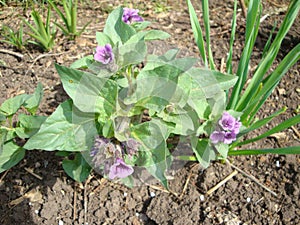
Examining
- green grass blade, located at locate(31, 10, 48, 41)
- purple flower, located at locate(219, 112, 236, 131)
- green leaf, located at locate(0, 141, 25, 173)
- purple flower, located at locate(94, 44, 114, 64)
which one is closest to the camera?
purple flower, located at locate(94, 44, 114, 64)

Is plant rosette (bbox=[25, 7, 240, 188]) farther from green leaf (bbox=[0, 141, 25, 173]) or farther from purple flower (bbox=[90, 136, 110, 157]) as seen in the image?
green leaf (bbox=[0, 141, 25, 173])

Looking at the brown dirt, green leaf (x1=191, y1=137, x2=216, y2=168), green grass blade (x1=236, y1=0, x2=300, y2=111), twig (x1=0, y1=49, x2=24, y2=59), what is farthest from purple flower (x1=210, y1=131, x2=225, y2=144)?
twig (x1=0, y1=49, x2=24, y2=59)

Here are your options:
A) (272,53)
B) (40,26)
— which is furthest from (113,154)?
(40,26)

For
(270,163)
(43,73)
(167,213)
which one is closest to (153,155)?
(167,213)

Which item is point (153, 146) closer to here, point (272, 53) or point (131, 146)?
point (131, 146)

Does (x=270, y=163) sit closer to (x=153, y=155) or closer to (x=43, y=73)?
(x=153, y=155)

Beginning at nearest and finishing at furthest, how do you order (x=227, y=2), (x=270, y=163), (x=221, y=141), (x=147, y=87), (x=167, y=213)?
(x=147, y=87) → (x=221, y=141) → (x=167, y=213) → (x=270, y=163) → (x=227, y=2)

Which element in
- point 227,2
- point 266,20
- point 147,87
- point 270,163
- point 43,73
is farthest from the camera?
point 227,2
